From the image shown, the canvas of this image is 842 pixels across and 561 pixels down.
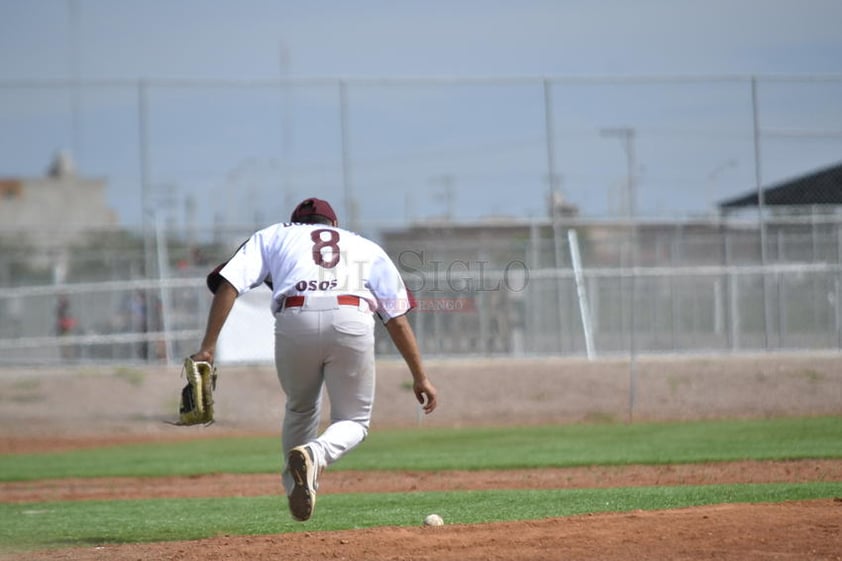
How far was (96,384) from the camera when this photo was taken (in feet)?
68.9

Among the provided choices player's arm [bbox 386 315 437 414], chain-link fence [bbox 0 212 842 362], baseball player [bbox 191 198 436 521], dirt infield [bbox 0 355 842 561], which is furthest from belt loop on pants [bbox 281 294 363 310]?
chain-link fence [bbox 0 212 842 362]

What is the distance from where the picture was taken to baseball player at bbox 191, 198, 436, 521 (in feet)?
23.6

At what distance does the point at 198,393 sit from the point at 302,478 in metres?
0.81

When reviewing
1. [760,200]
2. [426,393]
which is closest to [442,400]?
[760,200]

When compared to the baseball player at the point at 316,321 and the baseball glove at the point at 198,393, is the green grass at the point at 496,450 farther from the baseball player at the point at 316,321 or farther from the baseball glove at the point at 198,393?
the baseball glove at the point at 198,393

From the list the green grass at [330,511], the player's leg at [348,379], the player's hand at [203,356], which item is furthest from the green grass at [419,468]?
the player's hand at [203,356]

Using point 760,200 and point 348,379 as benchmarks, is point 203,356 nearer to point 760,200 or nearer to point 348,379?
point 348,379

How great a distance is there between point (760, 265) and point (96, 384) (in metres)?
11.8

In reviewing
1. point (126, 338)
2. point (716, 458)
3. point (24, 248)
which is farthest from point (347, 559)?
point (24, 248)

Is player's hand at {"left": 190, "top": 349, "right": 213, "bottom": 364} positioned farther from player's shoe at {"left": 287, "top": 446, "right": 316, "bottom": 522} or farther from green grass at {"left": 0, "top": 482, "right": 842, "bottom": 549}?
green grass at {"left": 0, "top": 482, "right": 842, "bottom": 549}

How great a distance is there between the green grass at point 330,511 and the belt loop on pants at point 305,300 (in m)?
2.37

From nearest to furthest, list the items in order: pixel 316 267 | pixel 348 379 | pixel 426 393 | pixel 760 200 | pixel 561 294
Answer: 1. pixel 316 267
2. pixel 348 379
3. pixel 426 393
4. pixel 760 200
5. pixel 561 294

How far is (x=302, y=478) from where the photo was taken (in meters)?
7.17

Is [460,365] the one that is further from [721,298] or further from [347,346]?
[347,346]
